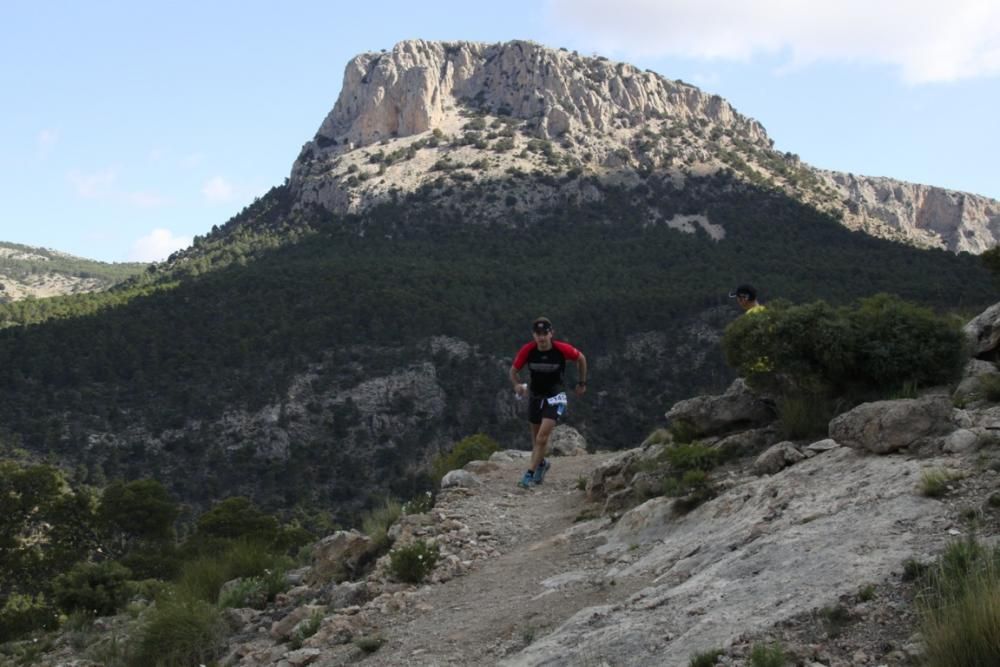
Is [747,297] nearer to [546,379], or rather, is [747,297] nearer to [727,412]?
[727,412]

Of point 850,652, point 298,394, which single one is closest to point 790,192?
point 298,394

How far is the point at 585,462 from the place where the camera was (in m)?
13.6

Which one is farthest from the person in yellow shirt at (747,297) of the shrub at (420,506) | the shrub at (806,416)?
the shrub at (420,506)

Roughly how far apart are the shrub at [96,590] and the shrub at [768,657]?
11.7 metres

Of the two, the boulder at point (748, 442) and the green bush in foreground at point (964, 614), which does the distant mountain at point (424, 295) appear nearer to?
the boulder at point (748, 442)

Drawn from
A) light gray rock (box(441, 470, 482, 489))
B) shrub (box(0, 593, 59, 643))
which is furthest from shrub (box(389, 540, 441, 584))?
shrub (box(0, 593, 59, 643))

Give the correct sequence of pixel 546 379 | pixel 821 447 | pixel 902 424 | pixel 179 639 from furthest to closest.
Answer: pixel 546 379
pixel 179 639
pixel 821 447
pixel 902 424

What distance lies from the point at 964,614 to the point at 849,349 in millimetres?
5843

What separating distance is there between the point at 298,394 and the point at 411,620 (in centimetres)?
5013

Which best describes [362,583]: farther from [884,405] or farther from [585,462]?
[585,462]

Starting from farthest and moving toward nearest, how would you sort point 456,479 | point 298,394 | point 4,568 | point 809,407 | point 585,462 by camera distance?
point 298,394 → point 4,568 → point 585,462 → point 456,479 → point 809,407

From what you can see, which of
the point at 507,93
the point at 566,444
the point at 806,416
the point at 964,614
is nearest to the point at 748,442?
the point at 806,416

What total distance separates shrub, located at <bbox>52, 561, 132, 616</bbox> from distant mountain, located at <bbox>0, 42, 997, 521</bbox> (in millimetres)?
27630

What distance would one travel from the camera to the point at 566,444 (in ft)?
57.2
